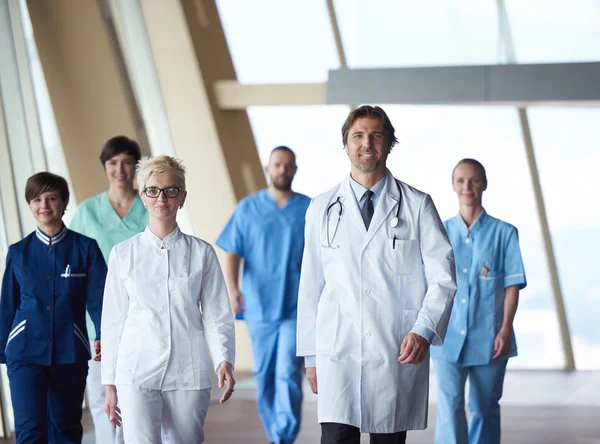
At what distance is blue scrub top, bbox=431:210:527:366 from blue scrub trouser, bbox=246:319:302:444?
90 centimetres

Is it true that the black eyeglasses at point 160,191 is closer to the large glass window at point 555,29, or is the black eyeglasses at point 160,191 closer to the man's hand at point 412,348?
the man's hand at point 412,348

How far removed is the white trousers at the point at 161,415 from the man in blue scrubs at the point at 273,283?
→ 1.84 m

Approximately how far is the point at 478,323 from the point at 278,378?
1.14 m

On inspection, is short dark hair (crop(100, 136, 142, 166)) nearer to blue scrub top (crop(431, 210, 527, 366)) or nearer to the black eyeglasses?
the black eyeglasses

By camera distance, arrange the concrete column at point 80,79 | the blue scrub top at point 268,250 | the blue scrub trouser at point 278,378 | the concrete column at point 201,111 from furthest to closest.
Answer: the concrete column at point 201,111, the concrete column at point 80,79, the blue scrub top at point 268,250, the blue scrub trouser at point 278,378

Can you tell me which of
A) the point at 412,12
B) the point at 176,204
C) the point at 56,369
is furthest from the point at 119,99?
the point at 176,204

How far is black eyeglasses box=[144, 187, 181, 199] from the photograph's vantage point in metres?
2.89

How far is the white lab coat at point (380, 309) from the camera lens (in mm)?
2732

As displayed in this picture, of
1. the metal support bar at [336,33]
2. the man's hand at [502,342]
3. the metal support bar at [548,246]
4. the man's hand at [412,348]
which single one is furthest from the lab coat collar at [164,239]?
the metal support bar at [336,33]

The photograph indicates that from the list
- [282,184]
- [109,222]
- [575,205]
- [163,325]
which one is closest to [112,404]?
[163,325]

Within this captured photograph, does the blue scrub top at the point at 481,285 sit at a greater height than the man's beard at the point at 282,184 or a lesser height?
lesser

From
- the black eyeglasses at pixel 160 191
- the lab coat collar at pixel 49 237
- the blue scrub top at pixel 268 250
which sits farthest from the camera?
the blue scrub top at pixel 268 250

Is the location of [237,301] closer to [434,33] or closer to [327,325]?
[327,325]

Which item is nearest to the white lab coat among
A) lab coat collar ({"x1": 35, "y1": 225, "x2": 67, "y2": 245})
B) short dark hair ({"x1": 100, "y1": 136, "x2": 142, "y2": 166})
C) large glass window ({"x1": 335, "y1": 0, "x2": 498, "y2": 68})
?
lab coat collar ({"x1": 35, "y1": 225, "x2": 67, "y2": 245})
